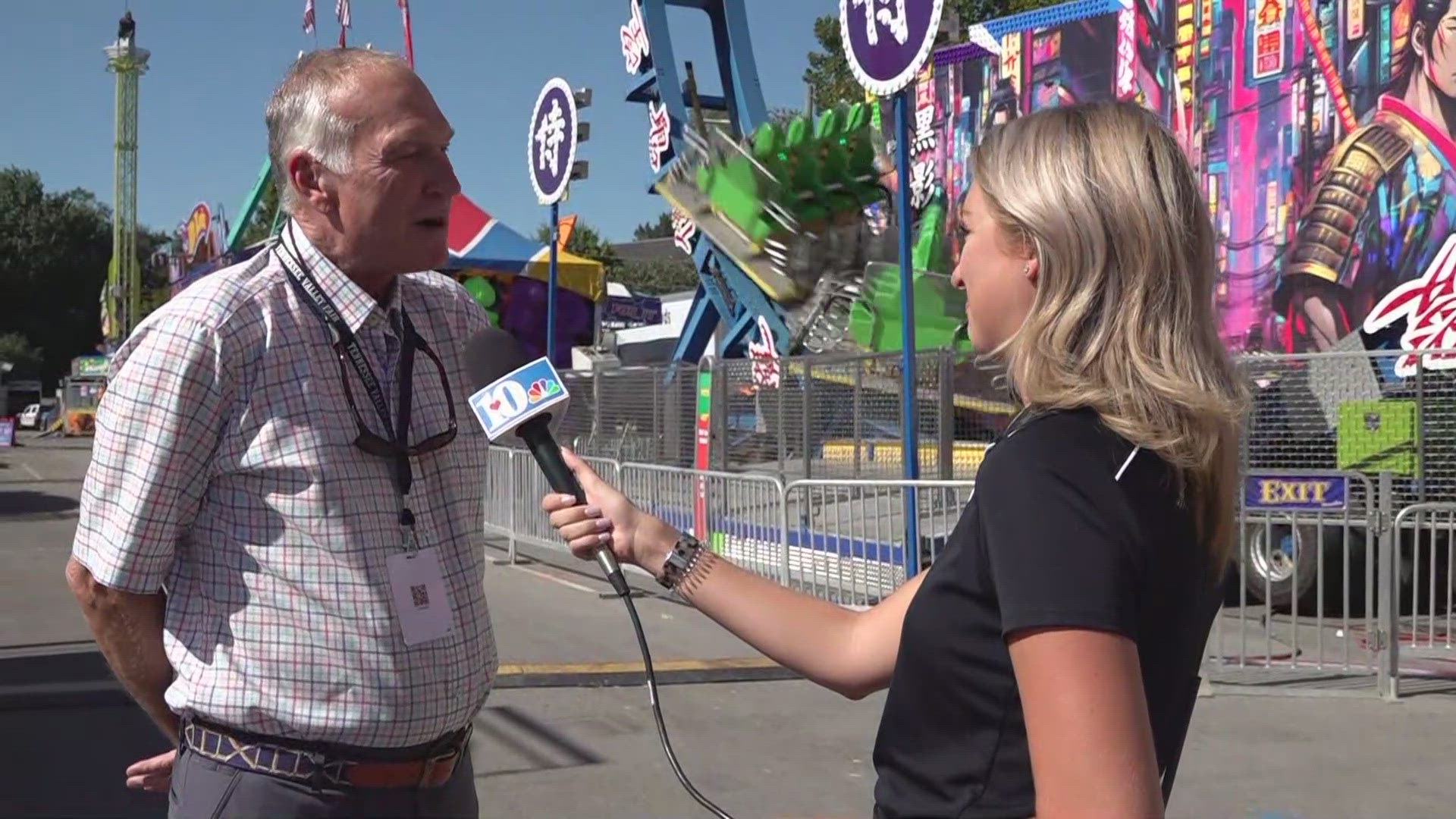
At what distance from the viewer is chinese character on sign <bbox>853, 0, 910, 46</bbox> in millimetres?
8352

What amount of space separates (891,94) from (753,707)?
3998mm

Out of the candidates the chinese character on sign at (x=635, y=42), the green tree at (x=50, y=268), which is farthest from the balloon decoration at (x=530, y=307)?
the green tree at (x=50, y=268)

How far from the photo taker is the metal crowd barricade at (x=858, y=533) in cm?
929

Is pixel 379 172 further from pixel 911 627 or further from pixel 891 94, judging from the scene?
pixel 891 94

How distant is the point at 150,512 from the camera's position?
6.97 feet

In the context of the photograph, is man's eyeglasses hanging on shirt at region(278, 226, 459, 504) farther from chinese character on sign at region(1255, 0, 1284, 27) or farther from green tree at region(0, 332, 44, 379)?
green tree at region(0, 332, 44, 379)

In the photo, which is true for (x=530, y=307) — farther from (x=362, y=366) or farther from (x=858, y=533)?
(x=362, y=366)

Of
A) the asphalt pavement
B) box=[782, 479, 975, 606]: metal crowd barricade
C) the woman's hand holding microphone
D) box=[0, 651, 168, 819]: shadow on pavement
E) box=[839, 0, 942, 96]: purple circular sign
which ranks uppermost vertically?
box=[839, 0, 942, 96]: purple circular sign

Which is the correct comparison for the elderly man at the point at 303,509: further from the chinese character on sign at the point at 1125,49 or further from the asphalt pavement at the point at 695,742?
the chinese character on sign at the point at 1125,49

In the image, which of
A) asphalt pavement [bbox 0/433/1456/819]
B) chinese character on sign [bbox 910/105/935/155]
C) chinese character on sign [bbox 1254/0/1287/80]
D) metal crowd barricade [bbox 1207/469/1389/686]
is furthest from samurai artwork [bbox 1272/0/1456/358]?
chinese character on sign [bbox 910/105/935/155]

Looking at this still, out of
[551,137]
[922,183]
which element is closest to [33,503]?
[551,137]

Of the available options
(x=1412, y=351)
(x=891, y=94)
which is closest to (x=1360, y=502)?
(x=1412, y=351)

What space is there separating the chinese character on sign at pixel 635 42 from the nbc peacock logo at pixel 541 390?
17417 mm

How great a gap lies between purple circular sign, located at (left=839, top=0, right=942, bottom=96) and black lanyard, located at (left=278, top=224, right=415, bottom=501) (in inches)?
247
